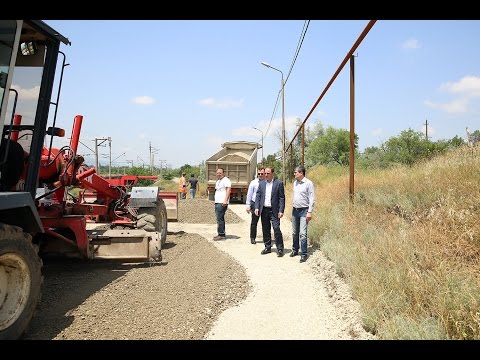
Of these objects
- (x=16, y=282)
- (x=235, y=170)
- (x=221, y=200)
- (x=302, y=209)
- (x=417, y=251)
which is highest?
(x=235, y=170)

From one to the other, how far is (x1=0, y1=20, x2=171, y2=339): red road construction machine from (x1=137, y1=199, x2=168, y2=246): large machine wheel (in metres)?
1.33

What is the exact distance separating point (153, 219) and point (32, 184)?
3918 millimetres

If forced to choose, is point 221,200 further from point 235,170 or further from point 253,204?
point 235,170

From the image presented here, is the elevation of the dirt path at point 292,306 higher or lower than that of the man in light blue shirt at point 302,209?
lower

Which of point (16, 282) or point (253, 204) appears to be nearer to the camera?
point (16, 282)

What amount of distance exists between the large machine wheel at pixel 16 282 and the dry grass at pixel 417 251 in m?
3.15

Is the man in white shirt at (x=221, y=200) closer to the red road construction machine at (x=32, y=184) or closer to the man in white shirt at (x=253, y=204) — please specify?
the man in white shirt at (x=253, y=204)

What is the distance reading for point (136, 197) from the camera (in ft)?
27.5

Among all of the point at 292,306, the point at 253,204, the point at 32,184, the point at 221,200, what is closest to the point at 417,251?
the point at 292,306

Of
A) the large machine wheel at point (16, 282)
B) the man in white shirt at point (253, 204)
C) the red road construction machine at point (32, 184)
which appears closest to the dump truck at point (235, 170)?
the man in white shirt at point (253, 204)

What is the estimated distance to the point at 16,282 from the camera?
3.65m

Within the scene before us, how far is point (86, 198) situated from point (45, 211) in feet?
12.4

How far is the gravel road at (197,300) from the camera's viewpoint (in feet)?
13.3

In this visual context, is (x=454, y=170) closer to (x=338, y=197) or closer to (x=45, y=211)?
(x=338, y=197)
